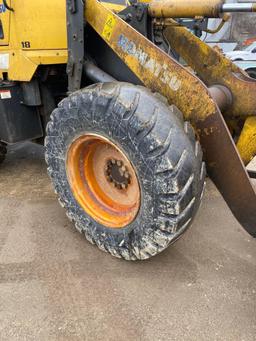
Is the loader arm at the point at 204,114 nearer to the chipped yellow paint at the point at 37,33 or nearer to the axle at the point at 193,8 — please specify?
the axle at the point at 193,8

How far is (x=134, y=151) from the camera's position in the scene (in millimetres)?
2229

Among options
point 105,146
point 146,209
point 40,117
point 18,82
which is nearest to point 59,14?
point 18,82

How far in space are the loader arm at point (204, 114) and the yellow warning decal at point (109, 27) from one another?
0.12 m

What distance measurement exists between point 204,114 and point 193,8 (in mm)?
1047

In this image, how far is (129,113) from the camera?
2.19 meters

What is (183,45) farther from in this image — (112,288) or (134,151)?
(112,288)

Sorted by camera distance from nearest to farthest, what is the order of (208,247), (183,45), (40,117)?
(208,247)
(183,45)
(40,117)

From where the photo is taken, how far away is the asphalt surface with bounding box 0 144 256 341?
7.02 ft

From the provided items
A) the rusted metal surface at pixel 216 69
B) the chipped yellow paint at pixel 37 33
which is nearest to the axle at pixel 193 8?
the rusted metal surface at pixel 216 69

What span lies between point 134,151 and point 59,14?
182cm

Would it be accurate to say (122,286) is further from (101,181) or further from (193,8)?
(193,8)

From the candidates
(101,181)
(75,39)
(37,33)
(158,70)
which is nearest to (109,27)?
(75,39)

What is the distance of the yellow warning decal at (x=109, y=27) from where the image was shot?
2.61 meters

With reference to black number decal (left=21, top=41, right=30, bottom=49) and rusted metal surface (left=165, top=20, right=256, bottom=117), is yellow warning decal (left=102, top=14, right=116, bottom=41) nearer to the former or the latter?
rusted metal surface (left=165, top=20, right=256, bottom=117)
